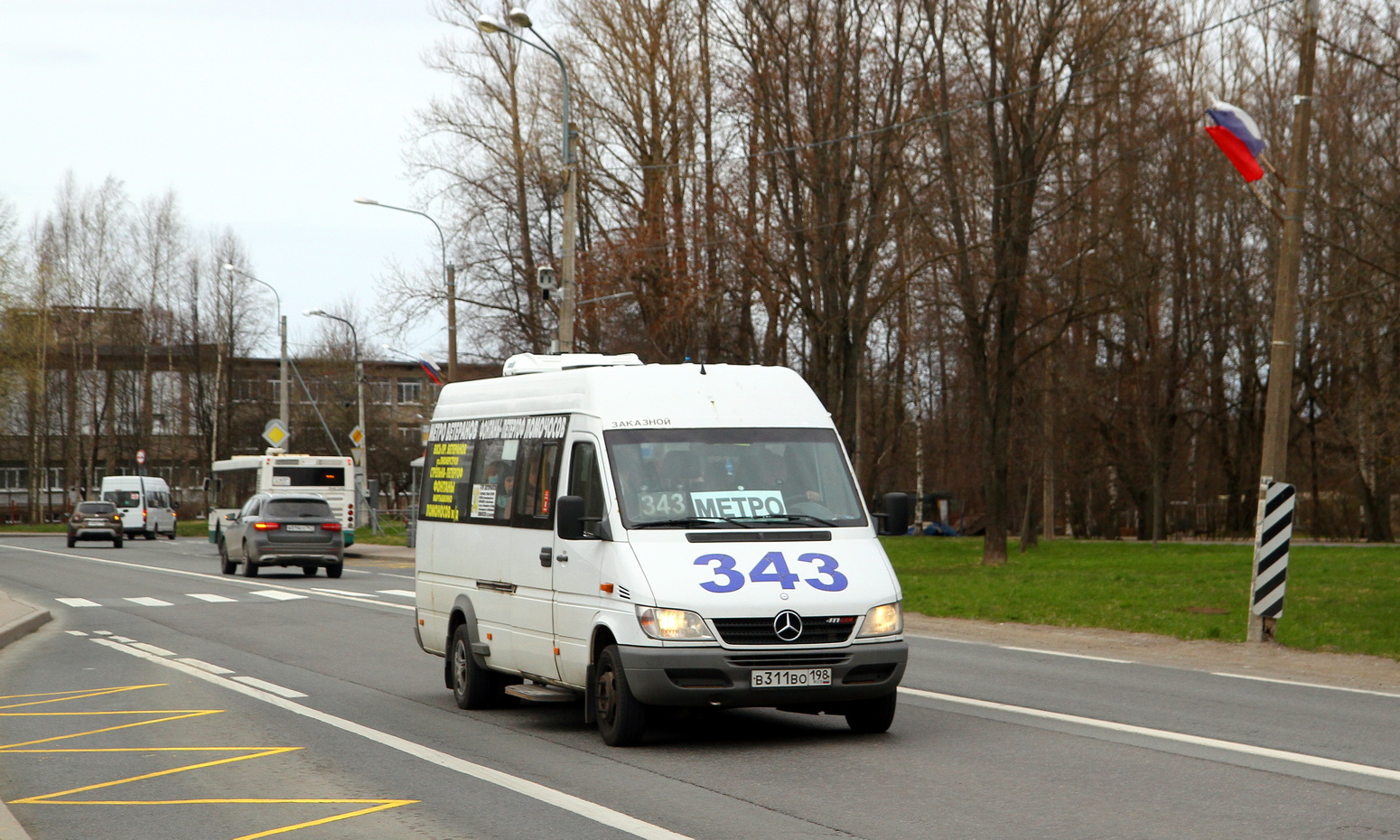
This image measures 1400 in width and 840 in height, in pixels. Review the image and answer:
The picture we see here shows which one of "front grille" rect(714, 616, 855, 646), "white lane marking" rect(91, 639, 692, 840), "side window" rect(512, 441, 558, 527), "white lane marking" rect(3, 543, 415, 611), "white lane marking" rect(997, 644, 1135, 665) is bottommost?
"white lane marking" rect(3, 543, 415, 611)

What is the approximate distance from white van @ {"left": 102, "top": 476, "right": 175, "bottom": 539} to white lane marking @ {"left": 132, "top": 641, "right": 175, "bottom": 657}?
145 feet

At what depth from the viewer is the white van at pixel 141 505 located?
60594 millimetres

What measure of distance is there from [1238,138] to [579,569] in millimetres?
10869

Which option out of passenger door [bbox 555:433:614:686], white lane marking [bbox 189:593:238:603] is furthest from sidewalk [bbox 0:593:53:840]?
passenger door [bbox 555:433:614:686]

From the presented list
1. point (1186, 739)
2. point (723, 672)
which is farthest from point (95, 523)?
point (1186, 739)

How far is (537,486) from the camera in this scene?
10.6 meters

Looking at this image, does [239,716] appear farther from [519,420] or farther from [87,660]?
[87,660]

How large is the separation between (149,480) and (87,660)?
5204 centimetres

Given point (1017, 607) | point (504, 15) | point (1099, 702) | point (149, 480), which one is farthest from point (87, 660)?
point (149, 480)

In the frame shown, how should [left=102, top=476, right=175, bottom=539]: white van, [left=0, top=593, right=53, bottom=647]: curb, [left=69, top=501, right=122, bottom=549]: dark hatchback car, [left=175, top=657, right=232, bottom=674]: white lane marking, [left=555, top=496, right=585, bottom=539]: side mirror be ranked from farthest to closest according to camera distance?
[left=102, top=476, right=175, bottom=539]: white van
[left=69, top=501, right=122, bottom=549]: dark hatchback car
[left=0, top=593, right=53, bottom=647]: curb
[left=175, top=657, right=232, bottom=674]: white lane marking
[left=555, top=496, right=585, bottom=539]: side mirror

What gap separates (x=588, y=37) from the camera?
147ft

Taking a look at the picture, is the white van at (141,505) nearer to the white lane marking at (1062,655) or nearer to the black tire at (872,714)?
the white lane marking at (1062,655)

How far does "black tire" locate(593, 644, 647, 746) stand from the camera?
358 inches

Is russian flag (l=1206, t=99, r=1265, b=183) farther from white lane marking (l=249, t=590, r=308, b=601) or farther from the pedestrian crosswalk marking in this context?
the pedestrian crosswalk marking
